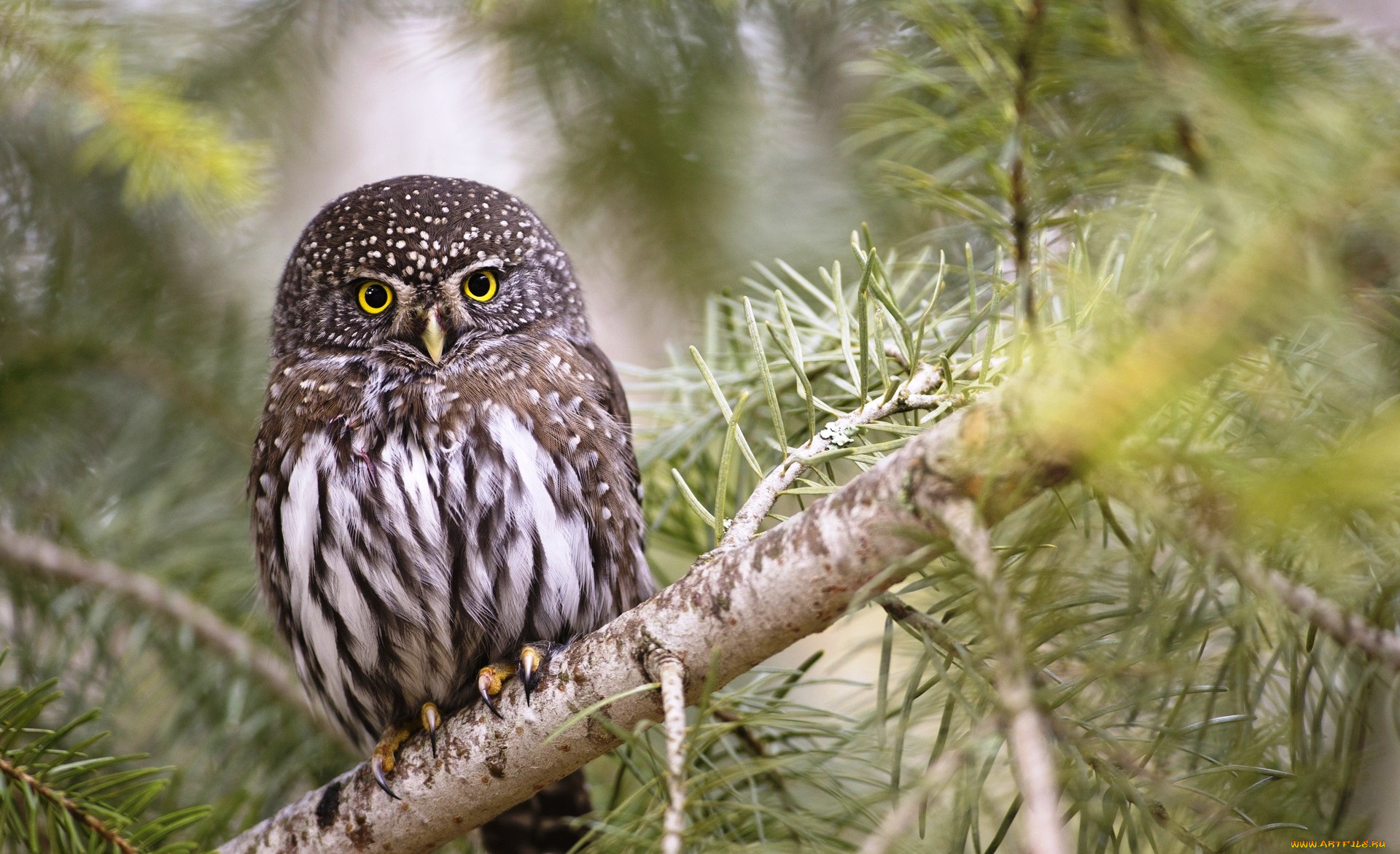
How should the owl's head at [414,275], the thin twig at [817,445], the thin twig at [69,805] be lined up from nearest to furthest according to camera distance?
the thin twig at [817,445]
the thin twig at [69,805]
the owl's head at [414,275]

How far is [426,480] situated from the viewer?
7.10ft

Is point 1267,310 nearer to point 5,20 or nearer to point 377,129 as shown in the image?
point 5,20

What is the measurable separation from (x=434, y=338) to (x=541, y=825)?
124 centimetres

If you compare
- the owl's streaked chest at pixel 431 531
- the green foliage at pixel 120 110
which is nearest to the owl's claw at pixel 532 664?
the owl's streaked chest at pixel 431 531

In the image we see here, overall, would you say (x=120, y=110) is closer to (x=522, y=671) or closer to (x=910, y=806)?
(x=522, y=671)

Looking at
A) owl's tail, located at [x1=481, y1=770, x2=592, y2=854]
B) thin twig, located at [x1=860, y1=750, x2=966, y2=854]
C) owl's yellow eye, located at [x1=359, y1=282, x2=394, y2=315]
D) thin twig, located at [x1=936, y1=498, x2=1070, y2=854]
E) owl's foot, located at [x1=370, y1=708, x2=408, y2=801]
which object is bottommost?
owl's tail, located at [x1=481, y1=770, x2=592, y2=854]

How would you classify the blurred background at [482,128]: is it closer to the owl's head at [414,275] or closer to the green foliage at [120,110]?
the green foliage at [120,110]

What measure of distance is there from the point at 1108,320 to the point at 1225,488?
0.21 meters

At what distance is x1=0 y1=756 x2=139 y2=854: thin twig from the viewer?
157 centimetres

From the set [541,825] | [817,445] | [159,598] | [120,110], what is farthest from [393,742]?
[120,110]

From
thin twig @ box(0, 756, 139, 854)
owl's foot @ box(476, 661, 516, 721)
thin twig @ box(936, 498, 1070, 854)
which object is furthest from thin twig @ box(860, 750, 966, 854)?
thin twig @ box(0, 756, 139, 854)

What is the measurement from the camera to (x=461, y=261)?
2.47 metres

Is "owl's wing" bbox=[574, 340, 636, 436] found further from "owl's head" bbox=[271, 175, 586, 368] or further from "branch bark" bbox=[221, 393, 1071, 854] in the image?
"branch bark" bbox=[221, 393, 1071, 854]

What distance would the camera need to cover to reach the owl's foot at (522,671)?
1752 mm
